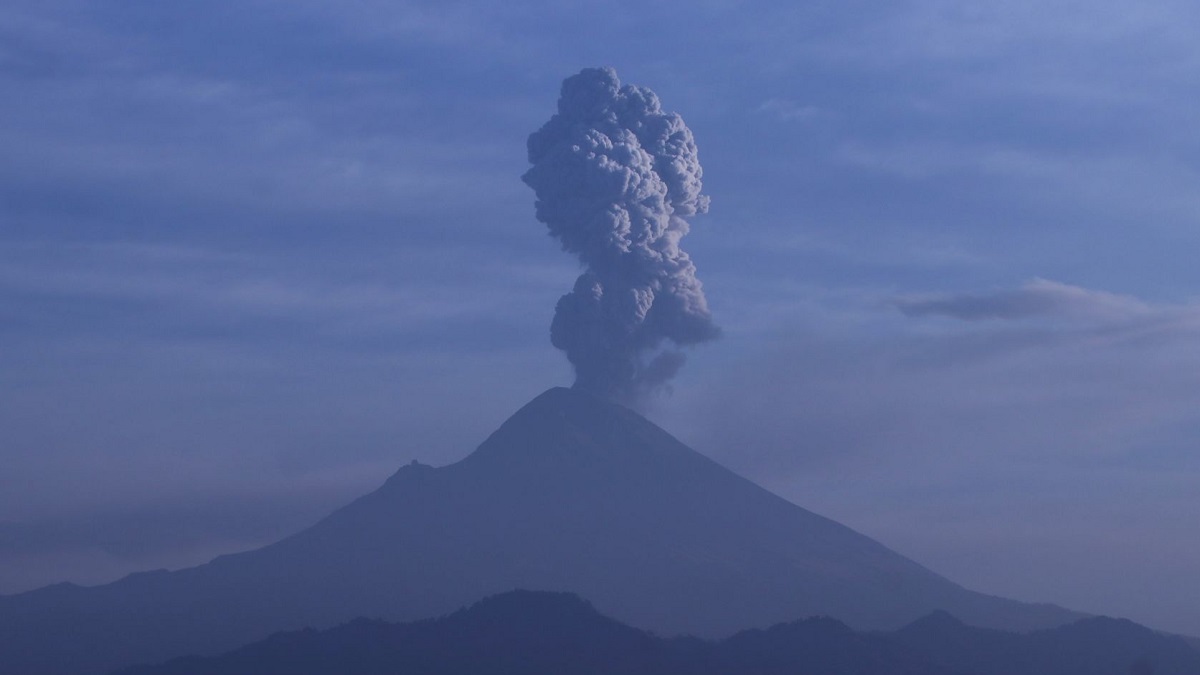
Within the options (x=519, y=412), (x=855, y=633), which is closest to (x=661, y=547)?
(x=519, y=412)

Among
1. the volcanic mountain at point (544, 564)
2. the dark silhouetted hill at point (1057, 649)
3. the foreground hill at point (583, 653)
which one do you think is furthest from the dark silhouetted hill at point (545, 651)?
the volcanic mountain at point (544, 564)

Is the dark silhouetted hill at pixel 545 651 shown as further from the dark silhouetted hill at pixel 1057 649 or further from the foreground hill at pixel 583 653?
the dark silhouetted hill at pixel 1057 649

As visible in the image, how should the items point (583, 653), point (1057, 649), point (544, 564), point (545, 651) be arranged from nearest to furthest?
point (583, 653) → point (545, 651) → point (1057, 649) → point (544, 564)

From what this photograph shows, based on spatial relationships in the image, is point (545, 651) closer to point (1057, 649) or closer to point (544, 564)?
point (544, 564)

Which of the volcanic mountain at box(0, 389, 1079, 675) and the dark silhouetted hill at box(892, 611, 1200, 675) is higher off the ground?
the volcanic mountain at box(0, 389, 1079, 675)

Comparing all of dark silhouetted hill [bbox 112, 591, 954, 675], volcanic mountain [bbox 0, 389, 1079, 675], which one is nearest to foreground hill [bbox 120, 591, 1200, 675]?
dark silhouetted hill [bbox 112, 591, 954, 675]

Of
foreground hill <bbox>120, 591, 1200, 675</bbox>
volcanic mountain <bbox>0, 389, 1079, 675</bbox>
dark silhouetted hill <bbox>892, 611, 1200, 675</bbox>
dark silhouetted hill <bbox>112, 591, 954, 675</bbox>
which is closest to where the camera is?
dark silhouetted hill <bbox>112, 591, 954, 675</bbox>

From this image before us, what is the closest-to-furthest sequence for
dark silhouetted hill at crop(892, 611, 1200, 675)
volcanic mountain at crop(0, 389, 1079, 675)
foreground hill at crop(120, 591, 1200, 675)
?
foreground hill at crop(120, 591, 1200, 675) → dark silhouetted hill at crop(892, 611, 1200, 675) → volcanic mountain at crop(0, 389, 1079, 675)

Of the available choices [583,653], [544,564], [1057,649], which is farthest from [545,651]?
[1057,649]

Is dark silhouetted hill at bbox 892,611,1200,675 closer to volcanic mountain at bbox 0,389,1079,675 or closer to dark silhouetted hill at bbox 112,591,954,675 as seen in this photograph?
dark silhouetted hill at bbox 112,591,954,675
